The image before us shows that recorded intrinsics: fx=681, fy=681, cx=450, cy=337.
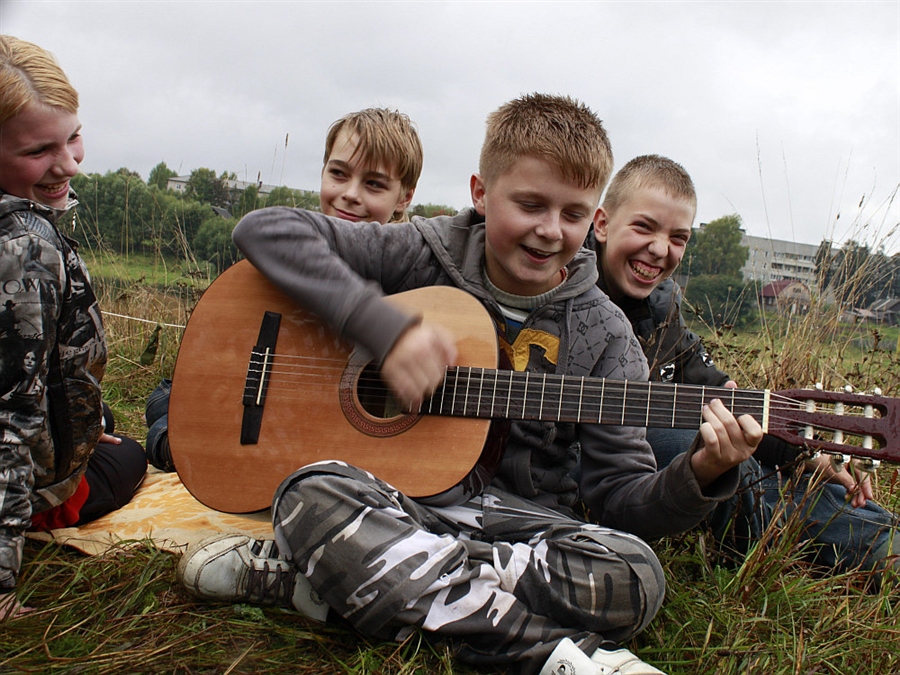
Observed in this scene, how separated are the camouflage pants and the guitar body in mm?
202

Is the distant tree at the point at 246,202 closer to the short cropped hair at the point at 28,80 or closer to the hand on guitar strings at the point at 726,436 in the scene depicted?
the short cropped hair at the point at 28,80

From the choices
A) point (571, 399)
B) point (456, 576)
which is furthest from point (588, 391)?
point (456, 576)

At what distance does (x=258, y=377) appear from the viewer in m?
2.11

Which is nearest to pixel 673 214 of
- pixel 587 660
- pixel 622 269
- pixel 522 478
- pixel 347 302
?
pixel 622 269

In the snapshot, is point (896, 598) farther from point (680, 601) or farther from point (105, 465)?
point (105, 465)

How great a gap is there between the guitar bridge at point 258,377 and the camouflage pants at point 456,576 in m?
0.36

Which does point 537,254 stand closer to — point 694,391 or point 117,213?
point 694,391

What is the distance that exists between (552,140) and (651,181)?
1087 mm

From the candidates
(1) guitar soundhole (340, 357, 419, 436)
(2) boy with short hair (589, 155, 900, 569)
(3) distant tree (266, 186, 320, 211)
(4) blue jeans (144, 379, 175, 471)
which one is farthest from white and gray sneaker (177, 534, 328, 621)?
(3) distant tree (266, 186, 320, 211)

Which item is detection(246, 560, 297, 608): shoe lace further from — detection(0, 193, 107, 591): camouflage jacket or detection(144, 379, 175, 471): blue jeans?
detection(144, 379, 175, 471): blue jeans

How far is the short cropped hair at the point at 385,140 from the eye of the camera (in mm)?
3266

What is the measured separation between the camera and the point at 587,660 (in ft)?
5.21

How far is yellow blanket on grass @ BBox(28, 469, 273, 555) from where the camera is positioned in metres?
2.18

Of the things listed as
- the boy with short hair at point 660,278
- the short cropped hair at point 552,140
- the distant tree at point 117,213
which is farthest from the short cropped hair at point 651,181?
the distant tree at point 117,213
